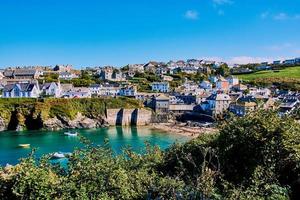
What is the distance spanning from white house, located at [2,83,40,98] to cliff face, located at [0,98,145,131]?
5755mm

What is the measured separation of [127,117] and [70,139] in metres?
18.7

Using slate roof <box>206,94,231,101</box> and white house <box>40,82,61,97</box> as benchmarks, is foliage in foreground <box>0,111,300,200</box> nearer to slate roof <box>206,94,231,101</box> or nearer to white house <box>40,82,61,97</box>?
slate roof <box>206,94,231,101</box>

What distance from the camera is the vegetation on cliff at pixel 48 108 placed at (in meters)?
68.7

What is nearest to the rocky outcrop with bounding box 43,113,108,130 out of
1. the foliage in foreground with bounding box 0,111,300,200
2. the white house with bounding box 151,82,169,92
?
the white house with bounding box 151,82,169,92

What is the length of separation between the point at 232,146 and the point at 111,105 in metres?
61.5

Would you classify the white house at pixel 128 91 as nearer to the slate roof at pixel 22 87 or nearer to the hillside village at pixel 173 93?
the hillside village at pixel 173 93

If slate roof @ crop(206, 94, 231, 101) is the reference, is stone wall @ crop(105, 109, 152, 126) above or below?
below

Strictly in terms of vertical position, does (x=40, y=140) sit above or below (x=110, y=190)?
below

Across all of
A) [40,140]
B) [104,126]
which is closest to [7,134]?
[40,140]

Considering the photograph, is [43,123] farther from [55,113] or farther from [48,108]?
[48,108]

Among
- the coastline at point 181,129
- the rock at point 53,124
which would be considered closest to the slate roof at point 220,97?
the coastline at point 181,129

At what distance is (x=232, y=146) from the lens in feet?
47.0

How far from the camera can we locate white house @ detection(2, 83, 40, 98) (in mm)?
79188

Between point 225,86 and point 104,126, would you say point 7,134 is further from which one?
point 225,86
